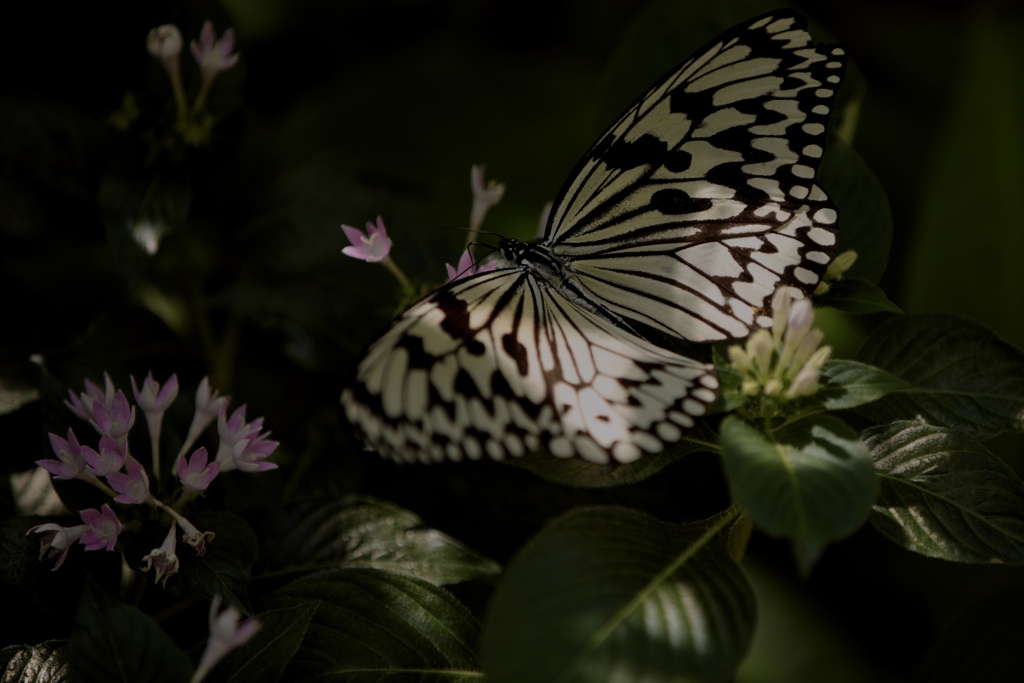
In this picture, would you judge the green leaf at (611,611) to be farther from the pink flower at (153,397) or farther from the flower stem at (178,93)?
the flower stem at (178,93)

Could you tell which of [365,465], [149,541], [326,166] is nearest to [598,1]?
[326,166]

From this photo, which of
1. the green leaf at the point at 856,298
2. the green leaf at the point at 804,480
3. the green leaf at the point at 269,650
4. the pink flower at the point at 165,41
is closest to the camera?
the green leaf at the point at 804,480

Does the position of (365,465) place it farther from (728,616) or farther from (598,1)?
(598,1)

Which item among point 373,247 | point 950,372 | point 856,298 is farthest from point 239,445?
point 950,372

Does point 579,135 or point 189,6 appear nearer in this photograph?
point 189,6

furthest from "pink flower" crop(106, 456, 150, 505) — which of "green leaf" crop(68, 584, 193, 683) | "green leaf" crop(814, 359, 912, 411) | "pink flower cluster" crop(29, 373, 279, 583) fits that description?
"green leaf" crop(814, 359, 912, 411)

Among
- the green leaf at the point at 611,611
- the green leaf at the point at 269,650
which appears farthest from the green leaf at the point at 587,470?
the green leaf at the point at 269,650

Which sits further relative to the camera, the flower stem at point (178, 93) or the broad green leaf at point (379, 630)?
the flower stem at point (178, 93)
